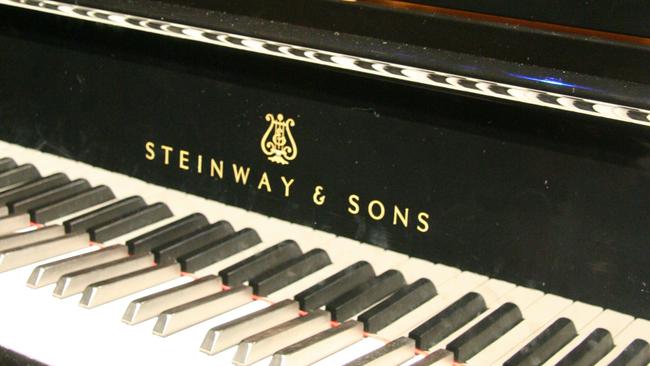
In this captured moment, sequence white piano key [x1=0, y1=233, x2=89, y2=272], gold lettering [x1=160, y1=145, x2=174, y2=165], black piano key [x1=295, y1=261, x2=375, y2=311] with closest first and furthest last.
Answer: black piano key [x1=295, y1=261, x2=375, y2=311], white piano key [x1=0, y1=233, x2=89, y2=272], gold lettering [x1=160, y1=145, x2=174, y2=165]

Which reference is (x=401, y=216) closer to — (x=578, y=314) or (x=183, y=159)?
(x=578, y=314)

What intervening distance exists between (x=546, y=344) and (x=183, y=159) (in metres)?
0.78

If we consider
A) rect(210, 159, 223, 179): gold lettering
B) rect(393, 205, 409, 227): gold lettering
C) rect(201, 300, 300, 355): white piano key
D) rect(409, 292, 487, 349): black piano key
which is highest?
rect(393, 205, 409, 227): gold lettering

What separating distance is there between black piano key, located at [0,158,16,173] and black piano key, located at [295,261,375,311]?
0.73m

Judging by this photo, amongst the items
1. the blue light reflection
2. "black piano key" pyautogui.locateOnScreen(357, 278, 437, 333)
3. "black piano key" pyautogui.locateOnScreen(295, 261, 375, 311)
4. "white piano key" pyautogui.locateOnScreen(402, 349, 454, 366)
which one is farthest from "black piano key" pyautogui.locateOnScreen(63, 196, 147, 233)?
the blue light reflection

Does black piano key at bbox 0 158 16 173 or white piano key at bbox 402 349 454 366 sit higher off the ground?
white piano key at bbox 402 349 454 366

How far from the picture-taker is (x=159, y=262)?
1.83 m

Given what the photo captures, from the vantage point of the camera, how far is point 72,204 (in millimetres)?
2033

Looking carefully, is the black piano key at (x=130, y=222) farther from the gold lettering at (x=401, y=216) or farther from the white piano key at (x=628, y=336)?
the white piano key at (x=628, y=336)

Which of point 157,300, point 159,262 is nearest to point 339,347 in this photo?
point 157,300

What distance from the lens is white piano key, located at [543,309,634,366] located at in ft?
5.27

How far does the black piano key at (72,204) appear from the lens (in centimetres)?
198

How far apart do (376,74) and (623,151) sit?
1.19 feet

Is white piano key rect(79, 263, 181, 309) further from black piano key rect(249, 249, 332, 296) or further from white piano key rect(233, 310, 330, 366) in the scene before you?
white piano key rect(233, 310, 330, 366)
